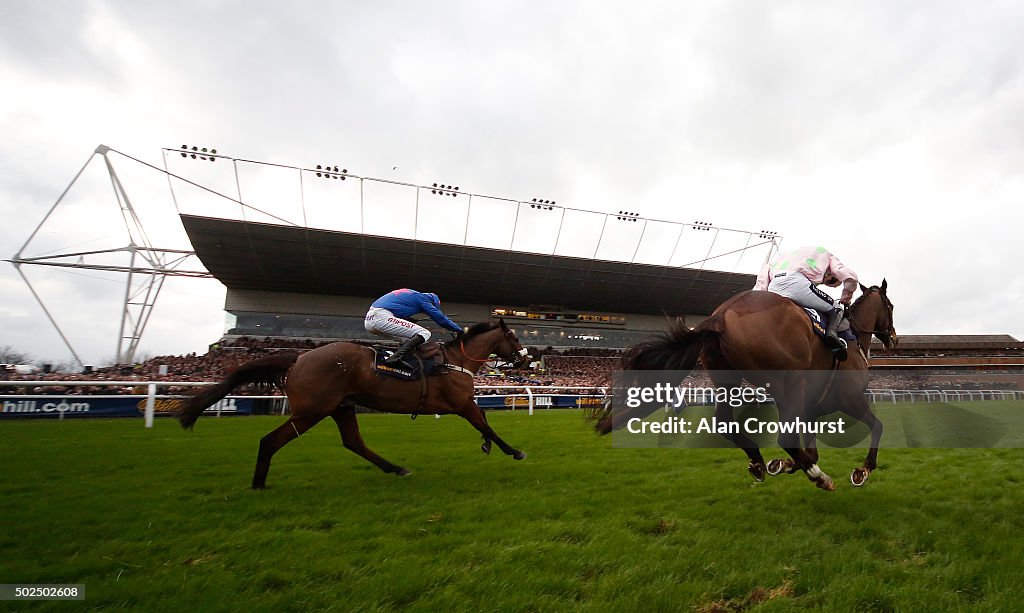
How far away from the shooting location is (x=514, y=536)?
10.7 ft

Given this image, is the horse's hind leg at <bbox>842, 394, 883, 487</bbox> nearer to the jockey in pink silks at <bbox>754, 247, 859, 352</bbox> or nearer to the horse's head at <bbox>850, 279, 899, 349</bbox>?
the jockey in pink silks at <bbox>754, 247, 859, 352</bbox>

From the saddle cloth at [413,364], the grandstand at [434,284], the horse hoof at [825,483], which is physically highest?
the grandstand at [434,284]

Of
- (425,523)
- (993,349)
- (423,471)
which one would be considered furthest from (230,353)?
(993,349)

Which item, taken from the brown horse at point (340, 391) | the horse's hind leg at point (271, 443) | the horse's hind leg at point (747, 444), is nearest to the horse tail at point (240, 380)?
the brown horse at point (340, 391)

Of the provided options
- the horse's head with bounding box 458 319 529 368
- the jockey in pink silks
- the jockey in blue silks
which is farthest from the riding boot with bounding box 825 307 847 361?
the jockey in blue silks

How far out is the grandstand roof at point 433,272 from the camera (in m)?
32.5

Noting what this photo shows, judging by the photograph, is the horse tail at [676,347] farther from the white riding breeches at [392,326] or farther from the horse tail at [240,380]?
the horse tail at [240,380]

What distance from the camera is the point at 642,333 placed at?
156 ft

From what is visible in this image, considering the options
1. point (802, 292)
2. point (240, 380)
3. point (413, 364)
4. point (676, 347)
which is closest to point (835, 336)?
point (802, 292)

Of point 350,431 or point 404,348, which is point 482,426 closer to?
point 404,348

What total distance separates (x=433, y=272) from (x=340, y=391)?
32.5 meters

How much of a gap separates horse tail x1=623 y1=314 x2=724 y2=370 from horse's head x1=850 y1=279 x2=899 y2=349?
89.1 inches

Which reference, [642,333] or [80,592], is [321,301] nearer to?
[642,333]

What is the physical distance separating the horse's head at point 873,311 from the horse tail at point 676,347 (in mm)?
2263
